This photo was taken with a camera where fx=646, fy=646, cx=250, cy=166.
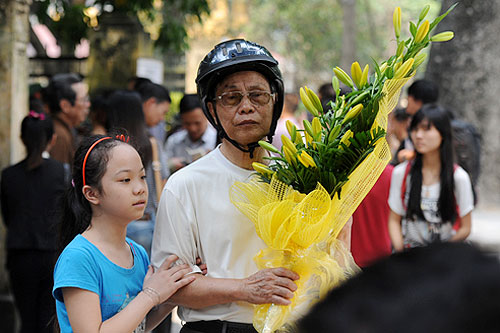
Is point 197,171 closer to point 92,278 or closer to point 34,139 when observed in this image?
point 92,278

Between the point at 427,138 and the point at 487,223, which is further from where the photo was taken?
the point at 487,223

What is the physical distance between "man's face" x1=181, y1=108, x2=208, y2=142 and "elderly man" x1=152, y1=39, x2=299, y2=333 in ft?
12.2

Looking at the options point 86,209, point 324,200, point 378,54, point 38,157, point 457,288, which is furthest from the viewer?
point 378,54

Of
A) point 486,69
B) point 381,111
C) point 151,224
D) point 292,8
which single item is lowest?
point 151,224

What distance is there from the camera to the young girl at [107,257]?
241 cm

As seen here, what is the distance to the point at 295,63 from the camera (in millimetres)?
25109

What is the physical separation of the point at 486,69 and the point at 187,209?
949 cm

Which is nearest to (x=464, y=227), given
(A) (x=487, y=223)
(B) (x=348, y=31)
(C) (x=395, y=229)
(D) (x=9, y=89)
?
(C) (x=395, y=229)

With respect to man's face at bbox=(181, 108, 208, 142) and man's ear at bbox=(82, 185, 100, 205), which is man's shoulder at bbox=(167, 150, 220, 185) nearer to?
man's ear at bbox=(82, 185, 100, 205)

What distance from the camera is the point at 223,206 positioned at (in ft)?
8.43

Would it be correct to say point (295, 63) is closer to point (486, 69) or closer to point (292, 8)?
point (292, 8)

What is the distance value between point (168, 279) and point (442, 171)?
2959mm

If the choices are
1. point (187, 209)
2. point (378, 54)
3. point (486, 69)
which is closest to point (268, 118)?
point (187, 209)

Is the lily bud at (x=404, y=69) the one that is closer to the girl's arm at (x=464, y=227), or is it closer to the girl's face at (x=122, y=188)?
the girl's face at (x=122, y=188)
